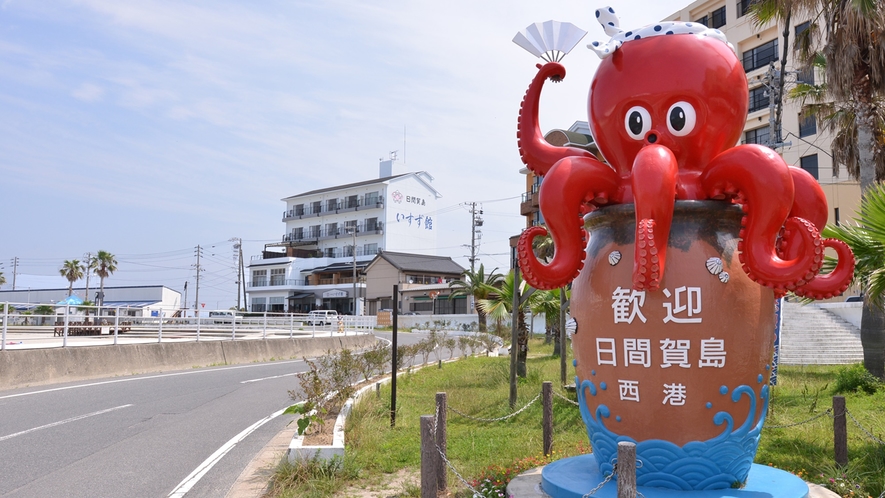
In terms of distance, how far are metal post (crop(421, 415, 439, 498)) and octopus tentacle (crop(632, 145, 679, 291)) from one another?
2061 mm

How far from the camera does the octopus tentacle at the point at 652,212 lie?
5.03m

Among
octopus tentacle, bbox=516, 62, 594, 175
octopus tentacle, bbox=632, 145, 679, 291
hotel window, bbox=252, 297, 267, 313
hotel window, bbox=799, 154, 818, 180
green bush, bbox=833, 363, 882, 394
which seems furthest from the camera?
hotel window, bbox=252, 297, 267, 313

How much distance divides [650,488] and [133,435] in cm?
747

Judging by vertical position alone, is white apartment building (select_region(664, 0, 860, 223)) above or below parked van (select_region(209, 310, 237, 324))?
above

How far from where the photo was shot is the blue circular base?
17.7ft

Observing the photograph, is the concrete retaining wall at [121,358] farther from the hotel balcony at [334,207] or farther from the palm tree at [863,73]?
the hotel balcony at [334,207]

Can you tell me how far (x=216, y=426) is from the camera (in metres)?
10.8

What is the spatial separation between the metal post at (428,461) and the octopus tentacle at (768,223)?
9.30 ft

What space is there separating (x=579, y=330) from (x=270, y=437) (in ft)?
19.7

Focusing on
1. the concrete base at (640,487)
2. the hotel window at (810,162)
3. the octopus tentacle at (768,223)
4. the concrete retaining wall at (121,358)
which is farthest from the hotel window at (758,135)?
the octopus tentacle at (768,223)

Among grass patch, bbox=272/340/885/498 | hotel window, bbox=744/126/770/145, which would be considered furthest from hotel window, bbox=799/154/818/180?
grass patch, bbox=272/340/885/498

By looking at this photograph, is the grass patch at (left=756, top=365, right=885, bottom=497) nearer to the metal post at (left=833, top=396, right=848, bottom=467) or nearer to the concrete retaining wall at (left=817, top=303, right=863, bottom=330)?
the metal post at (left=833, top=396, right=848, bottom=467)

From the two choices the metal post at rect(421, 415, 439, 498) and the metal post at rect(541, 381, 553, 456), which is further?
the metal post at rect(541, 381, 553, 456)

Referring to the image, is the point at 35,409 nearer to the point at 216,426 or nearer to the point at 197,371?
the point at 216,426
